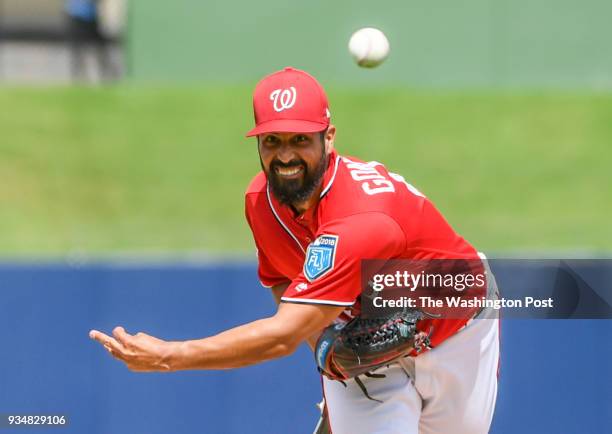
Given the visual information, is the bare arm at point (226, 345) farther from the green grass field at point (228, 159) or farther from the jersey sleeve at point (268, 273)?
the green grass field at point (228, 159)

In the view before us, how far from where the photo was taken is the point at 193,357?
13.4ft

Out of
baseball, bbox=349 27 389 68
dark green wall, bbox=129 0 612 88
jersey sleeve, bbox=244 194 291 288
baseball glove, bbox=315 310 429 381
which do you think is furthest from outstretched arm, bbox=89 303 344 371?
dark green wall, bbox=129 0 612 88

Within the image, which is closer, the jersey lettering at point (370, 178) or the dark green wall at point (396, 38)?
the jersey lettering at point (370, 178)

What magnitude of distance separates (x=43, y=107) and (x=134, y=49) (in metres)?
1.42

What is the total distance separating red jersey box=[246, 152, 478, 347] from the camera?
4.36 metres

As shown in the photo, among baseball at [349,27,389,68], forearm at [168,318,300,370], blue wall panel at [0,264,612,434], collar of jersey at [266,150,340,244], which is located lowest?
blue wall panel at [0,264,612,434]

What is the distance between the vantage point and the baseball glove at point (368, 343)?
4.81 m

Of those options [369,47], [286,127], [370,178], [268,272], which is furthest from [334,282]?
[369,47]

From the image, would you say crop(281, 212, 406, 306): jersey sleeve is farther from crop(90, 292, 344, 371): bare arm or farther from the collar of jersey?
the collar of jersey

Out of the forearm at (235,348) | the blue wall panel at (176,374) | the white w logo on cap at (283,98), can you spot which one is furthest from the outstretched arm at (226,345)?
the blue wall panel at (176,374)

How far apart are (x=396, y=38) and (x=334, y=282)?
9421 millimetres

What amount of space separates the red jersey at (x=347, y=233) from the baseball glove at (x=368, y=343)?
0.30 ft

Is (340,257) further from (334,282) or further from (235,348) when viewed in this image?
(235,348)

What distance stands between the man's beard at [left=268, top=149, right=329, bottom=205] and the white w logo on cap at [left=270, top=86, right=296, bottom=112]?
0.73 ft
